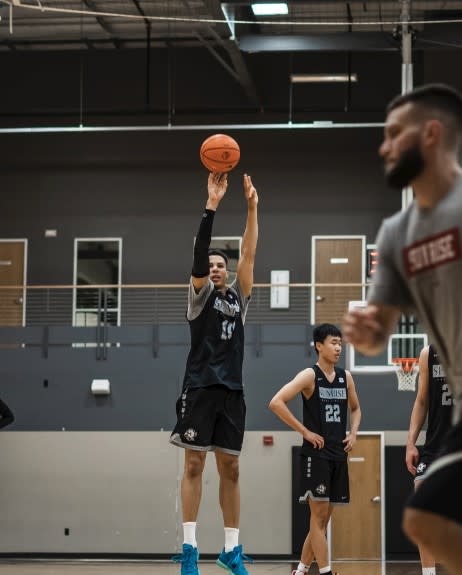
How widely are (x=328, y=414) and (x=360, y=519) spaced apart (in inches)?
284

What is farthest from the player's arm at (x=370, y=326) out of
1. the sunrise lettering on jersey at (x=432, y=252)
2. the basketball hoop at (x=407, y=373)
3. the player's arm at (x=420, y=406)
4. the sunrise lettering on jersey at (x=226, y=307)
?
the basketball hoop at (x=407, y=373)

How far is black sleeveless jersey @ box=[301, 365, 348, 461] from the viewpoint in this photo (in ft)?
27.6

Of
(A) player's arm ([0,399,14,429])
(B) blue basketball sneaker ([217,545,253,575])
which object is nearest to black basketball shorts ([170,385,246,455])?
(B) blue basketball sneaker ([217,545,253,575])

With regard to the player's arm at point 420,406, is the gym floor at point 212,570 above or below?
below

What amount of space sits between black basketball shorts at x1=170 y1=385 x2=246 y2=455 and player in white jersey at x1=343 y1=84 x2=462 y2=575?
3364 millimetres

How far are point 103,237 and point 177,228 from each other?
1.61 metres

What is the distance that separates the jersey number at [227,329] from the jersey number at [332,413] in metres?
2.11

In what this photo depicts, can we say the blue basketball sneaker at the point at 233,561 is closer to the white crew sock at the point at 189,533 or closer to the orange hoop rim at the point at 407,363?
the white crew sock at the point at 189,533

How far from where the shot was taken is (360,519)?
15.2 m

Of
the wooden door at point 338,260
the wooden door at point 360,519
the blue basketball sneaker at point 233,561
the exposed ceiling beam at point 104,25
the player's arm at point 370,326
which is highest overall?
the exposed ceiling beam at point 104,25

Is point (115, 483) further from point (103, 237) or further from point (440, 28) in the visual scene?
point (440, 28)

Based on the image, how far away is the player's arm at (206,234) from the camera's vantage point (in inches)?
247

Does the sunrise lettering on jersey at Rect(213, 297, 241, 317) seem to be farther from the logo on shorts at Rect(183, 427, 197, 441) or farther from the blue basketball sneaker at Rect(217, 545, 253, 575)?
the blue basketball sneaker at Rect(217, 545, 253, 575)

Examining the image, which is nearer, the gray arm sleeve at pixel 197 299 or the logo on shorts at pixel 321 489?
the gray arm sleeve at pixel 197 299
